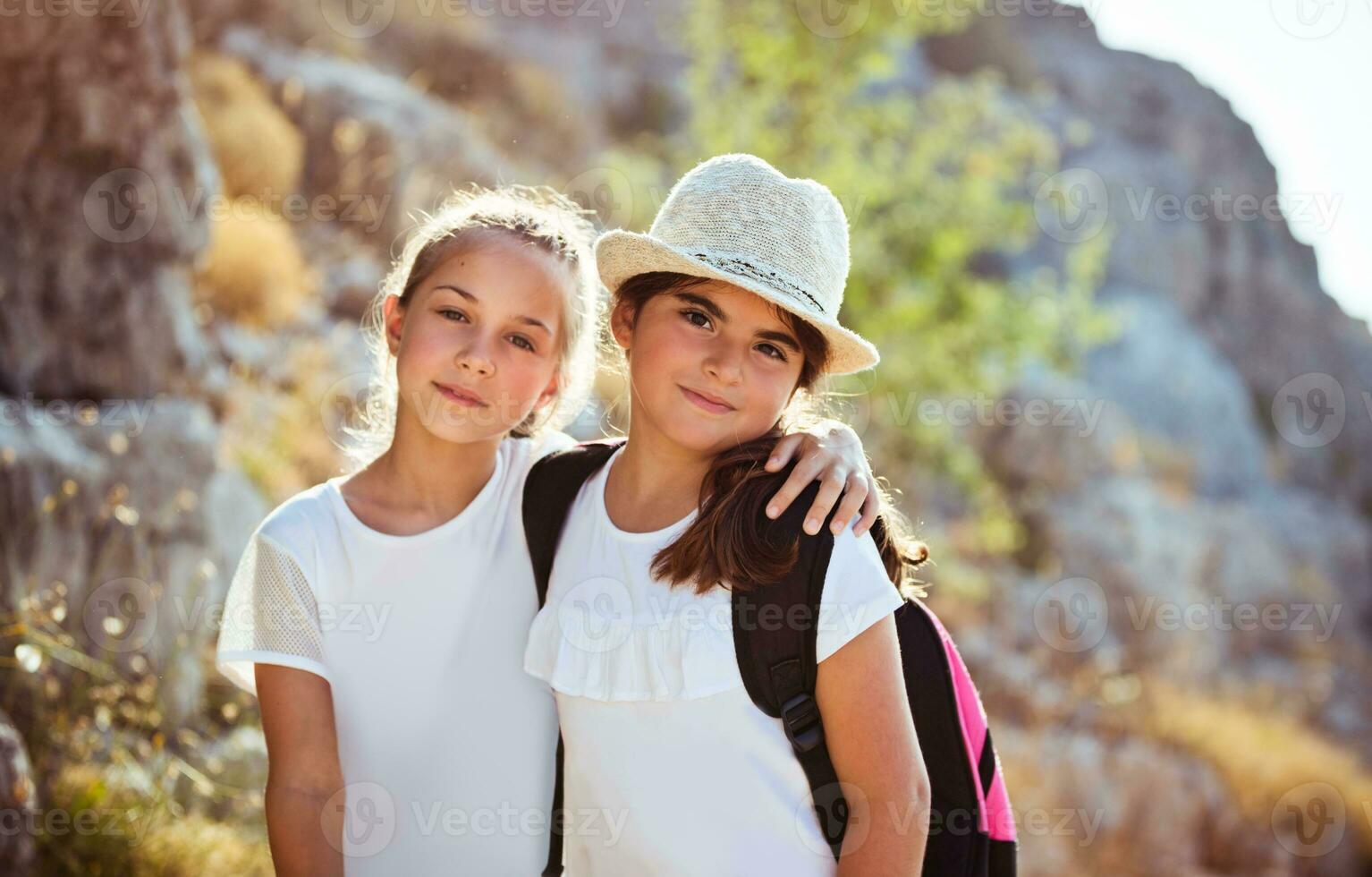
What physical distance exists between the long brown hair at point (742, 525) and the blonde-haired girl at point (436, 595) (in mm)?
98

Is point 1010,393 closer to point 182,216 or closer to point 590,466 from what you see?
point 182,216

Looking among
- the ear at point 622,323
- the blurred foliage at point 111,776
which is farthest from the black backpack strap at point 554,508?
the blurred foliage at point 111,776

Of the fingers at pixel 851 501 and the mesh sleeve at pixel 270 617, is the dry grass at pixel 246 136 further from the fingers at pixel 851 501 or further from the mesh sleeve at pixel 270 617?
the fingers at pixel 851 501

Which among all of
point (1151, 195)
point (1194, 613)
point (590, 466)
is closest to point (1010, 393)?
point (1194, 613)

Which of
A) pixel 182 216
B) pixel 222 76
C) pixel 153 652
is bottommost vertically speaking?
pixel 153 652

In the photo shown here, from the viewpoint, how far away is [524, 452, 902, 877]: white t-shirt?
1.98 m

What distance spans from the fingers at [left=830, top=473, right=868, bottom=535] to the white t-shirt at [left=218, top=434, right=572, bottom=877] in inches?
28.8

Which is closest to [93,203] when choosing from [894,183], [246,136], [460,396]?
[460,396]

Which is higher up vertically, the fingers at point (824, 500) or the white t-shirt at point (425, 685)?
the fingers at point (824, 500)

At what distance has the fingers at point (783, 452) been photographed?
2082mm

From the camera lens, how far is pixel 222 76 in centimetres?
955

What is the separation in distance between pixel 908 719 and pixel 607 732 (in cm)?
55

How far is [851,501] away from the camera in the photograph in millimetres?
2014

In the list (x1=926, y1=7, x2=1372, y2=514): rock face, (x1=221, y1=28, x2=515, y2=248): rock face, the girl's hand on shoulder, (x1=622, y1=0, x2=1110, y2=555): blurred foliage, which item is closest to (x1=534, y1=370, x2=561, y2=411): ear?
the girl's hand on shoulder
